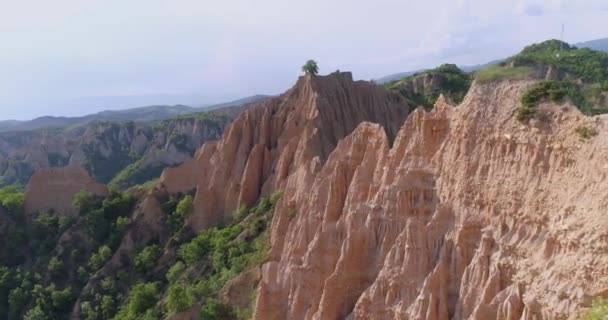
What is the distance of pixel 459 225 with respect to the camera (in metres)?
19.9

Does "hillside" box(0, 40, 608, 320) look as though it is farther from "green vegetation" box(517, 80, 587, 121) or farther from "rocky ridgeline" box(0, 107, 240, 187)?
"rocky ridgeline" box(0, 107, 240, 187)

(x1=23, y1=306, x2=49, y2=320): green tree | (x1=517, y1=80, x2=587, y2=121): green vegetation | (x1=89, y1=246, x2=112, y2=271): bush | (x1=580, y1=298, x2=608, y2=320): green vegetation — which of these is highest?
(x1=517, y1=80, x2=587, y2=121): green vegetation

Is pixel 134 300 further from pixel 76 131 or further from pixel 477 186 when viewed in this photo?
pixel 76 131

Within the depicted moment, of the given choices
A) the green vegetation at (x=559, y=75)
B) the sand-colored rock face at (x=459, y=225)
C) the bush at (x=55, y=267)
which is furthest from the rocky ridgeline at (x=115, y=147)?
the sand-colored rock face at (x=459, y=225)

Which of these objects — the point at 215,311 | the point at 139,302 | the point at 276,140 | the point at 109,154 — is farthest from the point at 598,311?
the point at 109,154

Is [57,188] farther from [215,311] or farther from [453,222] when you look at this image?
[453,222]

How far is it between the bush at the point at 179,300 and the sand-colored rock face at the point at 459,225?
256 inches

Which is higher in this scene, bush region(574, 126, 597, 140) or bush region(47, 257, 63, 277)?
bush region(574, 126, 597, 140)

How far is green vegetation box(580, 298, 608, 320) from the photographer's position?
13.4 meters

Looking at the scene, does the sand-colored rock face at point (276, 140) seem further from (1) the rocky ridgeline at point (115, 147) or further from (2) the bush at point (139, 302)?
(1) the rocky ridgeline at point (115, 147)

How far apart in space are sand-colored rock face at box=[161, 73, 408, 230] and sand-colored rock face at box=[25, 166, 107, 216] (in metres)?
8.09

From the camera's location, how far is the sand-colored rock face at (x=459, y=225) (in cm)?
1653

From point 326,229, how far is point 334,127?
17707 millimetres

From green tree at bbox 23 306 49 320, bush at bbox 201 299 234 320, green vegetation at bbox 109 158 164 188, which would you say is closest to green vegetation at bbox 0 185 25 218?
green tree at bbox 23 306 49 320
